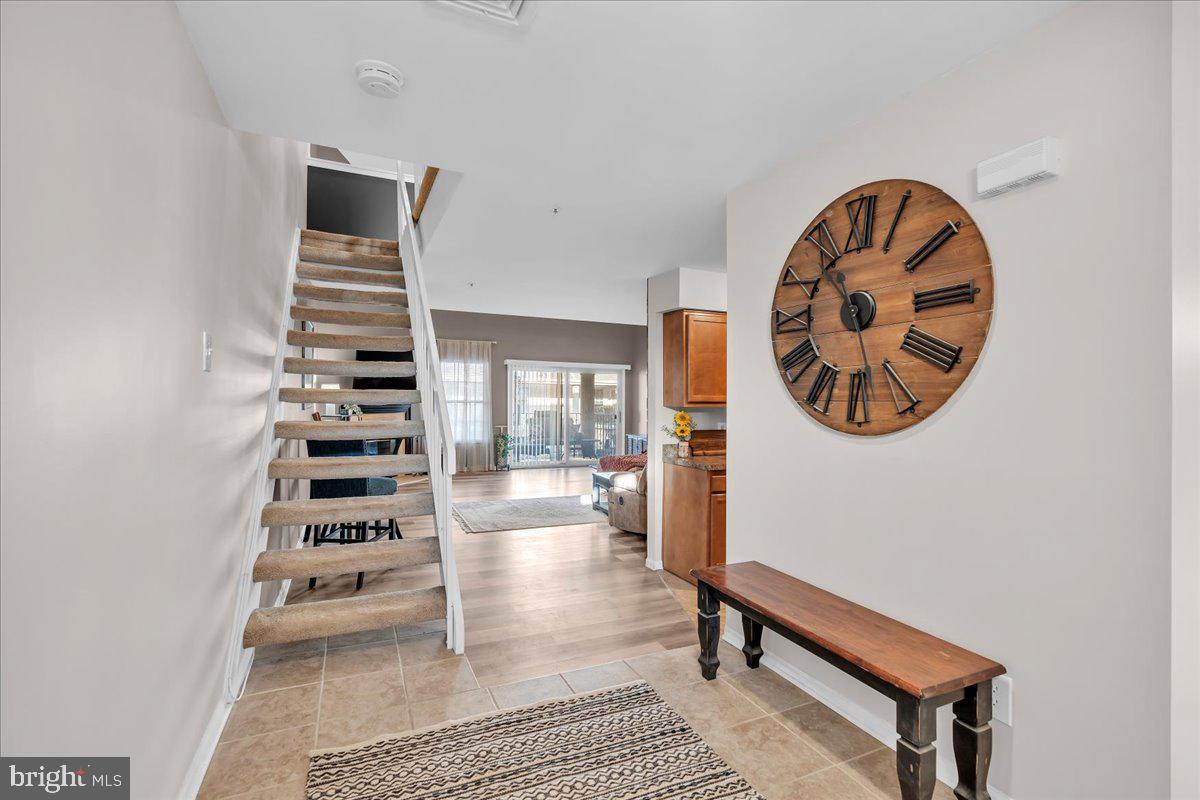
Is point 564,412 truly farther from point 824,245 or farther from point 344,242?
point 824,245

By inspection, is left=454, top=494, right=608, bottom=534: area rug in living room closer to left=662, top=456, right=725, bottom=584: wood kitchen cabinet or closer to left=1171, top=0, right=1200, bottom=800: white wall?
left=662, top=456, right=725, bottom=584: wood kitchen cabinet

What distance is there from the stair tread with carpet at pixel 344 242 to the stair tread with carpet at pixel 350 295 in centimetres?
68

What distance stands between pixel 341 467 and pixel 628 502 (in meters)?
2.88

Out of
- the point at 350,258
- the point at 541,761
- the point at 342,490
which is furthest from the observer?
the point at 350,258

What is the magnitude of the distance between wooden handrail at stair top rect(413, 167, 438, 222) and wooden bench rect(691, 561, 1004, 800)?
9.74ft

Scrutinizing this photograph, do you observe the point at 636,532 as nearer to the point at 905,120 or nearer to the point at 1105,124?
the point at 905,120

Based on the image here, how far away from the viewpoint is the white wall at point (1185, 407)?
1314 mm

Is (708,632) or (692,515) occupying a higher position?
(692,515)

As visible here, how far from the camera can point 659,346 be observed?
180 inches

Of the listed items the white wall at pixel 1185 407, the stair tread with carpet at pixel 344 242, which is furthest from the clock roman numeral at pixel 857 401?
the stair tread with carpet at pixel 344 242

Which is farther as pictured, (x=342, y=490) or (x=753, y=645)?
(x=342, y=490)

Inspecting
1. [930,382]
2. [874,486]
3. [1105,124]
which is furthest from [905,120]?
[874,486]

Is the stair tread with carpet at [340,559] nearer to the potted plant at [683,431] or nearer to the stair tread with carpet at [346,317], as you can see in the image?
the stair tread with carpet at [346,317]

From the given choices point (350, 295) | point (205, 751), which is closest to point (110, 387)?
point (205, 751)
